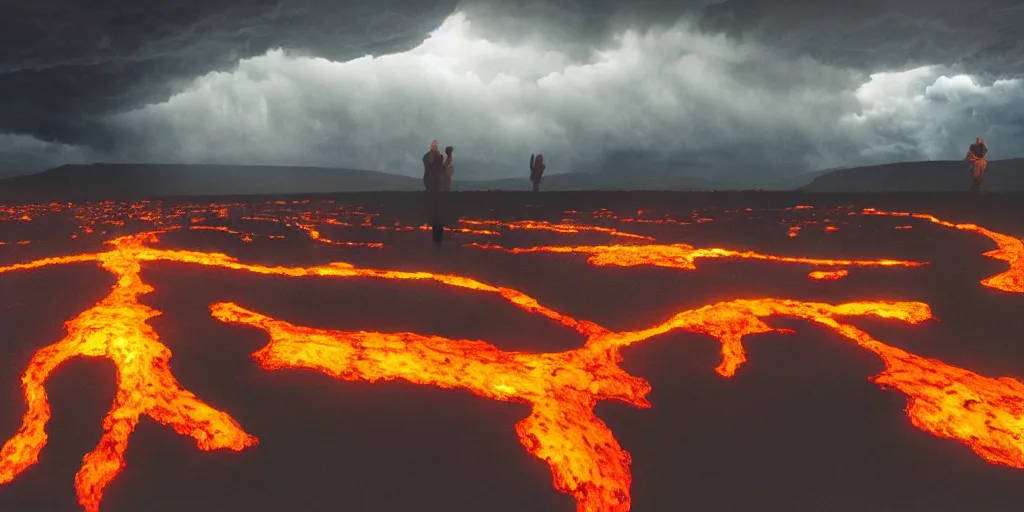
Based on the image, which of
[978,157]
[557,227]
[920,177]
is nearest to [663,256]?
[557,227]

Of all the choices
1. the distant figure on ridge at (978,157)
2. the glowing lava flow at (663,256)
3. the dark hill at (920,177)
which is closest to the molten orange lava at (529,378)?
the glowing lava flow at (663,256)

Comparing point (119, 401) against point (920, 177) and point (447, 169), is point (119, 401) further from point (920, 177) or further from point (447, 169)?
point (920, 177)

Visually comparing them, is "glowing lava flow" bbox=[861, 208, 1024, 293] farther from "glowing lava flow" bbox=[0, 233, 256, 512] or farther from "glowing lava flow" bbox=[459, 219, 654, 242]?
"glowing lava flow" bbox=[0, 233, 256, 512]

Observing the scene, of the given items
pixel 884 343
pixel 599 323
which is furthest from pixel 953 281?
pixel 599 323

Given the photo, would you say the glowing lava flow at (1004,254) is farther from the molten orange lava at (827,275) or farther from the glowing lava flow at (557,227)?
the glowing lava flow at (557,227)

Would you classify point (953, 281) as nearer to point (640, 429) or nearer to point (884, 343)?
point (884, 343)

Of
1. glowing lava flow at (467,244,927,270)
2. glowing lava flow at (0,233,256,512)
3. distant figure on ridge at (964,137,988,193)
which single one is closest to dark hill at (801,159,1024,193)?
distant figure on ridge at (964,137,988,193)

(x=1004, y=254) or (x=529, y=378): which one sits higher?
(x=1004, y=254)
